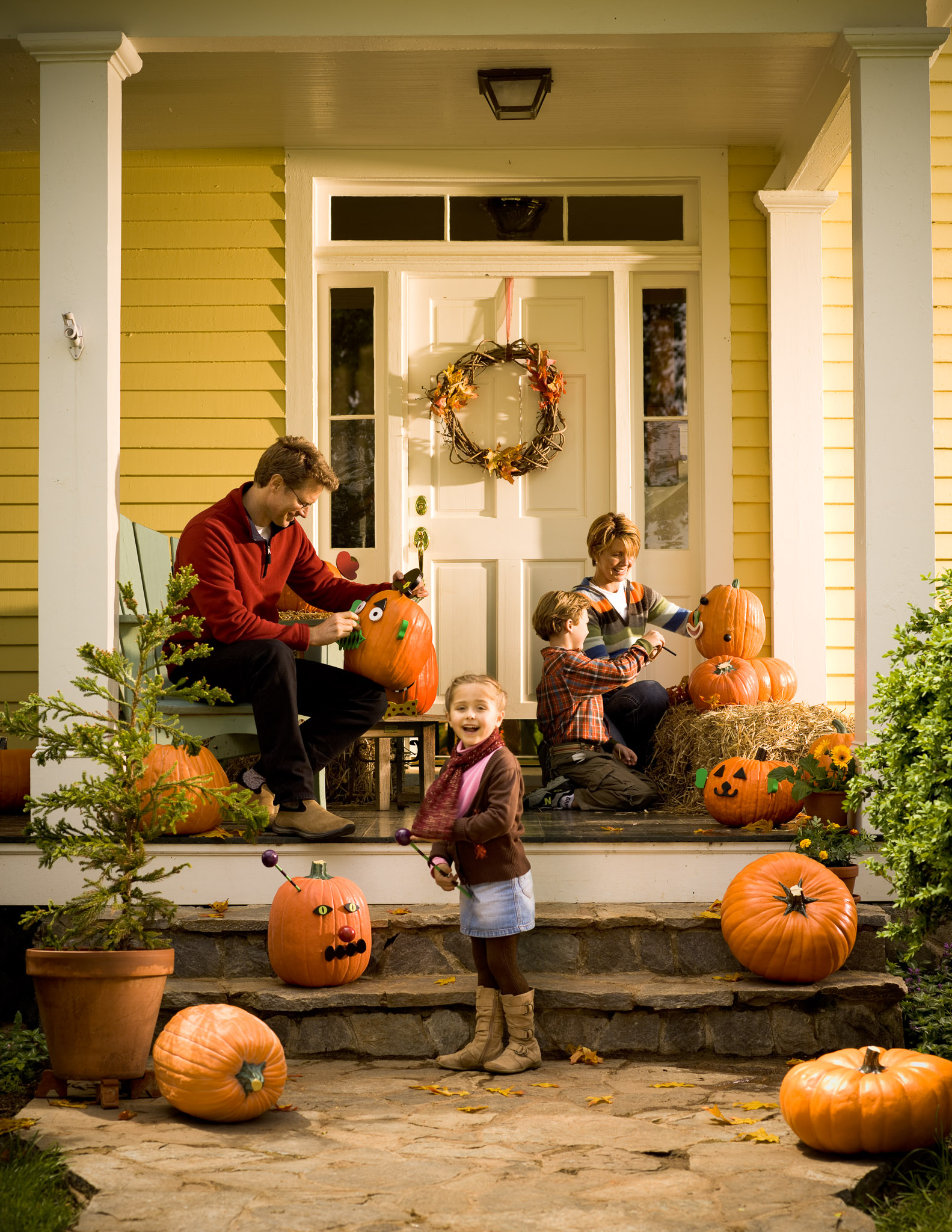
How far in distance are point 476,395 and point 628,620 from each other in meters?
1.38

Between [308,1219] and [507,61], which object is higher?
[507,61]

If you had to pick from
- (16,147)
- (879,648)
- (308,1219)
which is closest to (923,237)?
(879,648)

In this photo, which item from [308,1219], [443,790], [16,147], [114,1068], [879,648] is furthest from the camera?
[16,147]

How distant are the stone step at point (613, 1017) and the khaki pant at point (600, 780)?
4.37ft

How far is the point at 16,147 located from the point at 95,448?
238cm

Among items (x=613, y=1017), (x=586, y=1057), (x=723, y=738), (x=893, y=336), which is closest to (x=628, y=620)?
(x=723, y=738)

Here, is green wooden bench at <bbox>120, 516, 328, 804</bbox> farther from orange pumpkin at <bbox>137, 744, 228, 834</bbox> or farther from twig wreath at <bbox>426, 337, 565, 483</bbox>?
twig wreath at <bbox>426, 337, 565, 483</bbox>

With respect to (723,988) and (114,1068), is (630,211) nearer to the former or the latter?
(723,988)

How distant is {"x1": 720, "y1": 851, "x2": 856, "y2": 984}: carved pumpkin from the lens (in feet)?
10.7

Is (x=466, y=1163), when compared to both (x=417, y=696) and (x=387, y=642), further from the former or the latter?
(x=417, y=696)

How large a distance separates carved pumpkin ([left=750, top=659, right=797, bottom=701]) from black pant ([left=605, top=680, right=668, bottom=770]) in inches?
16.8

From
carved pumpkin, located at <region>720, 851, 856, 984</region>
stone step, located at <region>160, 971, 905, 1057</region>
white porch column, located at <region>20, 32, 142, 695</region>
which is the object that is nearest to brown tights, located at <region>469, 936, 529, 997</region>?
stone step, located at <region>160, 971, 905, 1057</region>

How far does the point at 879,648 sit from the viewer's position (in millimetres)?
3934

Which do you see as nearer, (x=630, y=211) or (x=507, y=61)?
(x=507, y=61)
